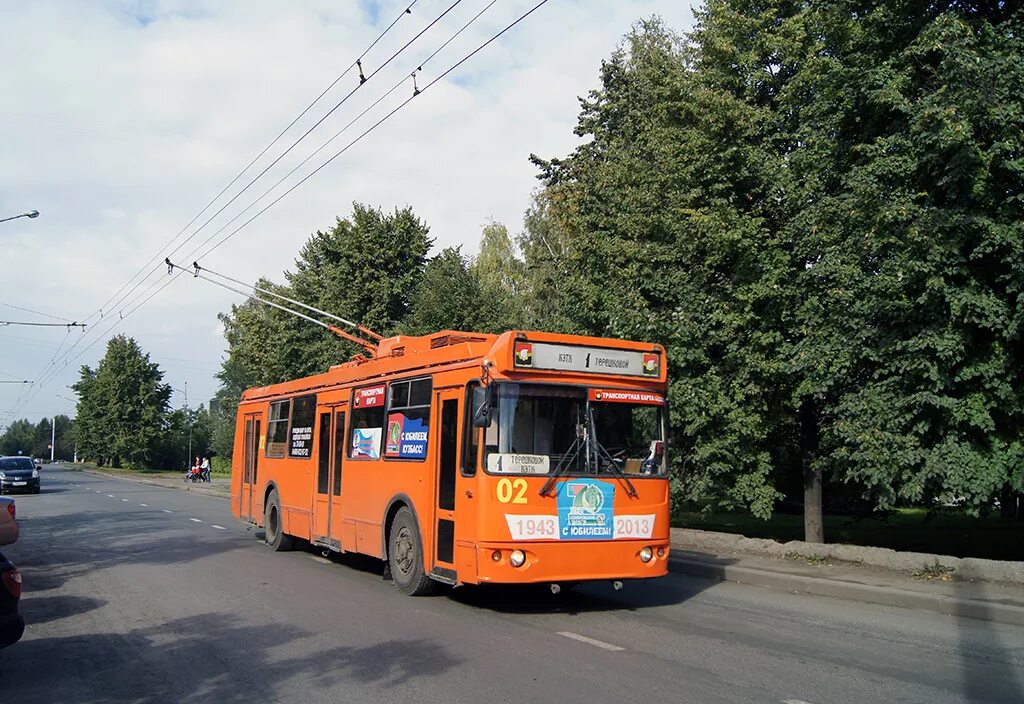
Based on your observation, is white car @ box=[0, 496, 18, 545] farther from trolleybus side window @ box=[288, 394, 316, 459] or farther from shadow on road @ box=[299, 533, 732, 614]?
shadow on road @ box=[299, 533, 732, 614]

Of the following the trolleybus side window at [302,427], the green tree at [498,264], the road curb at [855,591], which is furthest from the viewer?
the green tree at [498,264]

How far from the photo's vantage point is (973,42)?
1298 centimetres

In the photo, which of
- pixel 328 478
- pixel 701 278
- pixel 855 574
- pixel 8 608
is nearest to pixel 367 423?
pixel 328 478

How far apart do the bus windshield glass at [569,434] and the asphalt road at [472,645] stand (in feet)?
5.45

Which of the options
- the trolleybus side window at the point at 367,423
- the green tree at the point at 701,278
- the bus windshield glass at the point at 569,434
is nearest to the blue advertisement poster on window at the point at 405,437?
the trolleybus side window at the point at 367,423

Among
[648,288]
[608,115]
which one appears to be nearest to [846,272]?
[648,288]

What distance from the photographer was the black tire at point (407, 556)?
11367mm

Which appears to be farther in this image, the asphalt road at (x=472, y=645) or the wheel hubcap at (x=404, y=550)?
the wheel hubcap at (x=404, y=550)

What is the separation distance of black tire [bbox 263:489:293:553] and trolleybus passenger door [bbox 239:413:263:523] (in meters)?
0.85

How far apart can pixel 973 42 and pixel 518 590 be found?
9.79 meters

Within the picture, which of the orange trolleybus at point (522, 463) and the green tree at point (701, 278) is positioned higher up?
the green tree at point (701, 278)

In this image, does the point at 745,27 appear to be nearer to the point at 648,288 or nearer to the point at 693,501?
the point at 648,288

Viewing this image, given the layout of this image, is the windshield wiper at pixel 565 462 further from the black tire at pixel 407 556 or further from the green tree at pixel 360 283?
the green tree at pixel 360 283

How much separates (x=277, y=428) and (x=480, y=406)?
29.7ft
